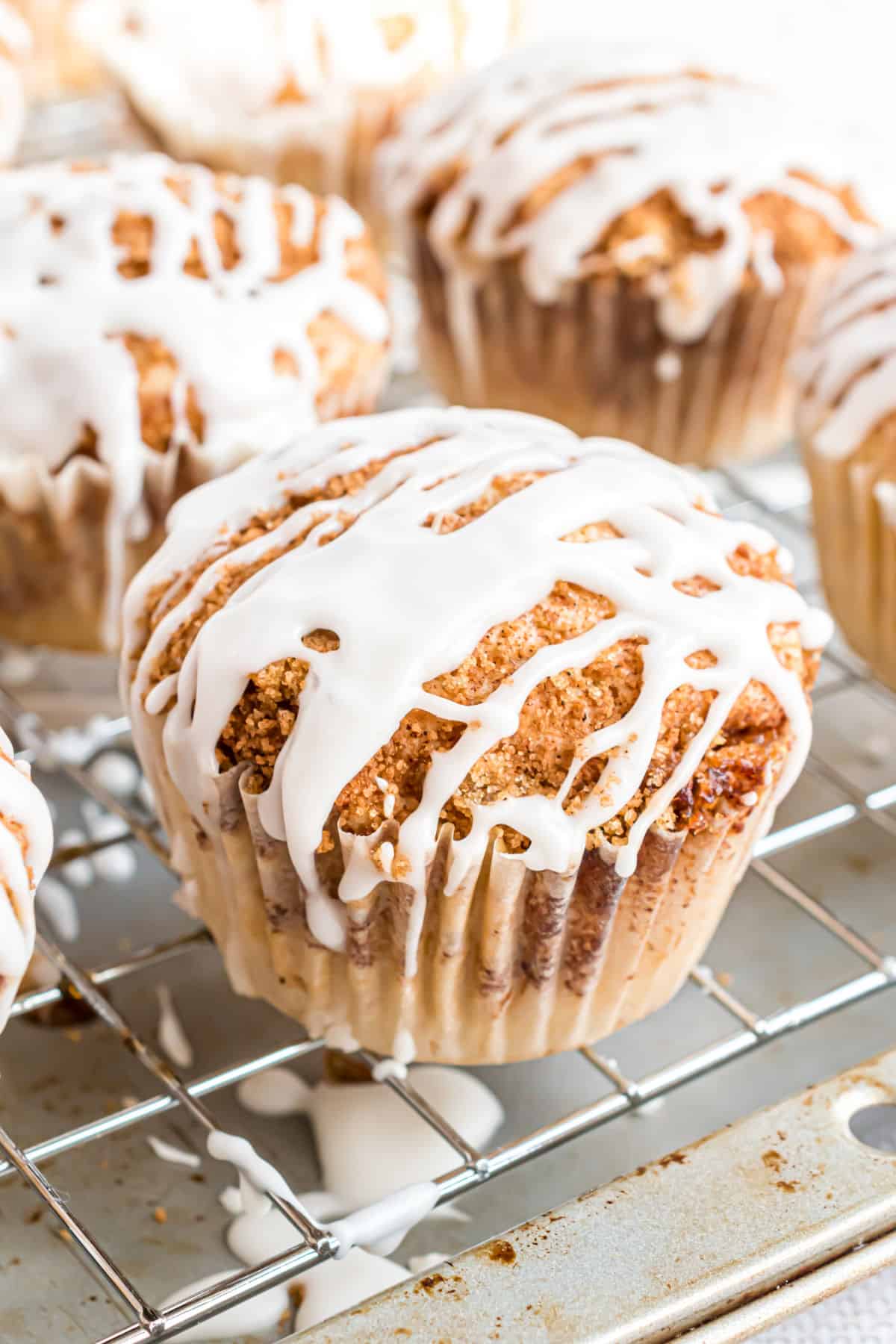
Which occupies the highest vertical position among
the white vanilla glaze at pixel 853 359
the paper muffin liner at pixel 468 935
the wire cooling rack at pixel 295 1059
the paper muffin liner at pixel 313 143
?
the white vanilla glaze at pixel 853 359

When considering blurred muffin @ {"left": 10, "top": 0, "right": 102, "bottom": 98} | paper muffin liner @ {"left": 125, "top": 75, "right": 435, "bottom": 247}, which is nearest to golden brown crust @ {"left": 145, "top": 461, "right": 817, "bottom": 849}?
paper muffin liner @ {"left": 125, "top": 75, "right": 435, "bottom": 247}

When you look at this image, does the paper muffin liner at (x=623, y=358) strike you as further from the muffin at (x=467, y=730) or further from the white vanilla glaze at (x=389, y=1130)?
the white vanilla glaze at (x=389, y=1130)

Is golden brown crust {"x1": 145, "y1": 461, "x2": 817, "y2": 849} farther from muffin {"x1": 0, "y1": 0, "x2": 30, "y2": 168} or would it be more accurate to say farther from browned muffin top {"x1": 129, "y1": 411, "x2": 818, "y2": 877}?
muffin {"x1": 0, "y1": 0, "x2": 30, "y2": 168}

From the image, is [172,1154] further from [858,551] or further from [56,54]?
[56,54]

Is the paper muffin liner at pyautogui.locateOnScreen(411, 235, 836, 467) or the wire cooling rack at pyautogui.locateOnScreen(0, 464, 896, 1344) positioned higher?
the paper muffin liner at pyautogui.locateOnScreen(411, 235, 836, 467)

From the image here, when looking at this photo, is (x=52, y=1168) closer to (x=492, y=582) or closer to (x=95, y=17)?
(x=492, y=582)

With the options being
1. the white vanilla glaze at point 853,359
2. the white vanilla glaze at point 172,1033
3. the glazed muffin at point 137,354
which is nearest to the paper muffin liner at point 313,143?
the glazed muffin at point 137,354

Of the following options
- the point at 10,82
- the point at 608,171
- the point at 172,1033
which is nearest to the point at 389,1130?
the point at 172,1033
